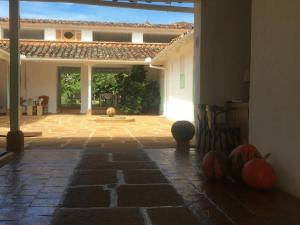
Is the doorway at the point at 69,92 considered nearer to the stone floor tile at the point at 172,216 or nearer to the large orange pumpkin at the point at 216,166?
the large orange pumpkin at the point at 216,166

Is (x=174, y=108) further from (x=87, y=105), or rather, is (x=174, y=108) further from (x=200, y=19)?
(x=200, y=19)

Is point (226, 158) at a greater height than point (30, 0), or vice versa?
point (30, 0)

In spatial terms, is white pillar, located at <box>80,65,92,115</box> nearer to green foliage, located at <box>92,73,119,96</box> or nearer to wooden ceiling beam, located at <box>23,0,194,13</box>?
green foliage, located at <box>92,73,119,96</box>

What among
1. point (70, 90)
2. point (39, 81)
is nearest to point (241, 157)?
point (39, 81)

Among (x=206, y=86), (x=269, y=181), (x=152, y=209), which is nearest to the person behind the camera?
(x=152, y=209)

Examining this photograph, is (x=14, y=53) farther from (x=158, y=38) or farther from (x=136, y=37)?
(x=158, y=38)

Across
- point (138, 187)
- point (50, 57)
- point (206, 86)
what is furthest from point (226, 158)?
point (50, 57)

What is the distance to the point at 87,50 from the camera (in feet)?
67.9

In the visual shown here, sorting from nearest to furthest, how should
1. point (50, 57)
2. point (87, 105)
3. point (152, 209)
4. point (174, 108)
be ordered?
point (152, 209) < point (174, 108) < point (50, 57) < point (87, 105)

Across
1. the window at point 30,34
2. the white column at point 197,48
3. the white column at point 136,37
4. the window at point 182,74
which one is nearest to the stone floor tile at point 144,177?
the white column at point 197,48

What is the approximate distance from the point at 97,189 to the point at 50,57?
15.2m

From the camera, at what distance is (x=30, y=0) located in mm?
7898

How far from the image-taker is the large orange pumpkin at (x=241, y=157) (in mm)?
4621

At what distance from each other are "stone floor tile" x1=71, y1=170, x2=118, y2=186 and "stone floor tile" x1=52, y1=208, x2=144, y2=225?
114cm
